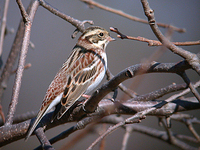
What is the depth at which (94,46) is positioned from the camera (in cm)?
435

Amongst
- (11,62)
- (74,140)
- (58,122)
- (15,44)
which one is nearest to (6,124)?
(58,122)

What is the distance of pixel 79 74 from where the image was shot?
3.77 metres

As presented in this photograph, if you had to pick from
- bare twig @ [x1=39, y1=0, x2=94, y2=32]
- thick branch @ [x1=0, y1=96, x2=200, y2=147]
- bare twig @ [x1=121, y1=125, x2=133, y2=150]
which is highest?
bare twig @ [x1=39, y1=0, x2=94, y2=32]

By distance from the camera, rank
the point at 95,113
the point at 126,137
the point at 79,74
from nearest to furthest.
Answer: the point at 95,113 → the point at 126,137 → the point at 79,74

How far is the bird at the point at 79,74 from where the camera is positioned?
3.37 metres

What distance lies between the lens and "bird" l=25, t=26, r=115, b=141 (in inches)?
133

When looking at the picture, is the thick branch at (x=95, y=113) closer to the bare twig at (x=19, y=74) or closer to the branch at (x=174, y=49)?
the bare twig at (x=19, y=74)

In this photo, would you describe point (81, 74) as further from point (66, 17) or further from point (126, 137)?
point (126, 137)

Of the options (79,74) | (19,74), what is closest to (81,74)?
(79,74)

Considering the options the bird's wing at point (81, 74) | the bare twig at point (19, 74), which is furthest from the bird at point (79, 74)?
the bare twig at point (19, 74)

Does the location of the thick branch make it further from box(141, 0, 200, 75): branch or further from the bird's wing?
box(141, 0, 200, 75): branch

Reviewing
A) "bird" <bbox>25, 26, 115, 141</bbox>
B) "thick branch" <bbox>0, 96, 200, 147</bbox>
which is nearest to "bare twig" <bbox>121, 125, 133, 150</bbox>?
"thick branch" <bbox>0, 96, 200, 147</bbox>

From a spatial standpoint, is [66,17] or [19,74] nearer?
[19,74]

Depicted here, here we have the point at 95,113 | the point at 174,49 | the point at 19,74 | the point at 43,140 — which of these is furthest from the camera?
the point at 19,74
